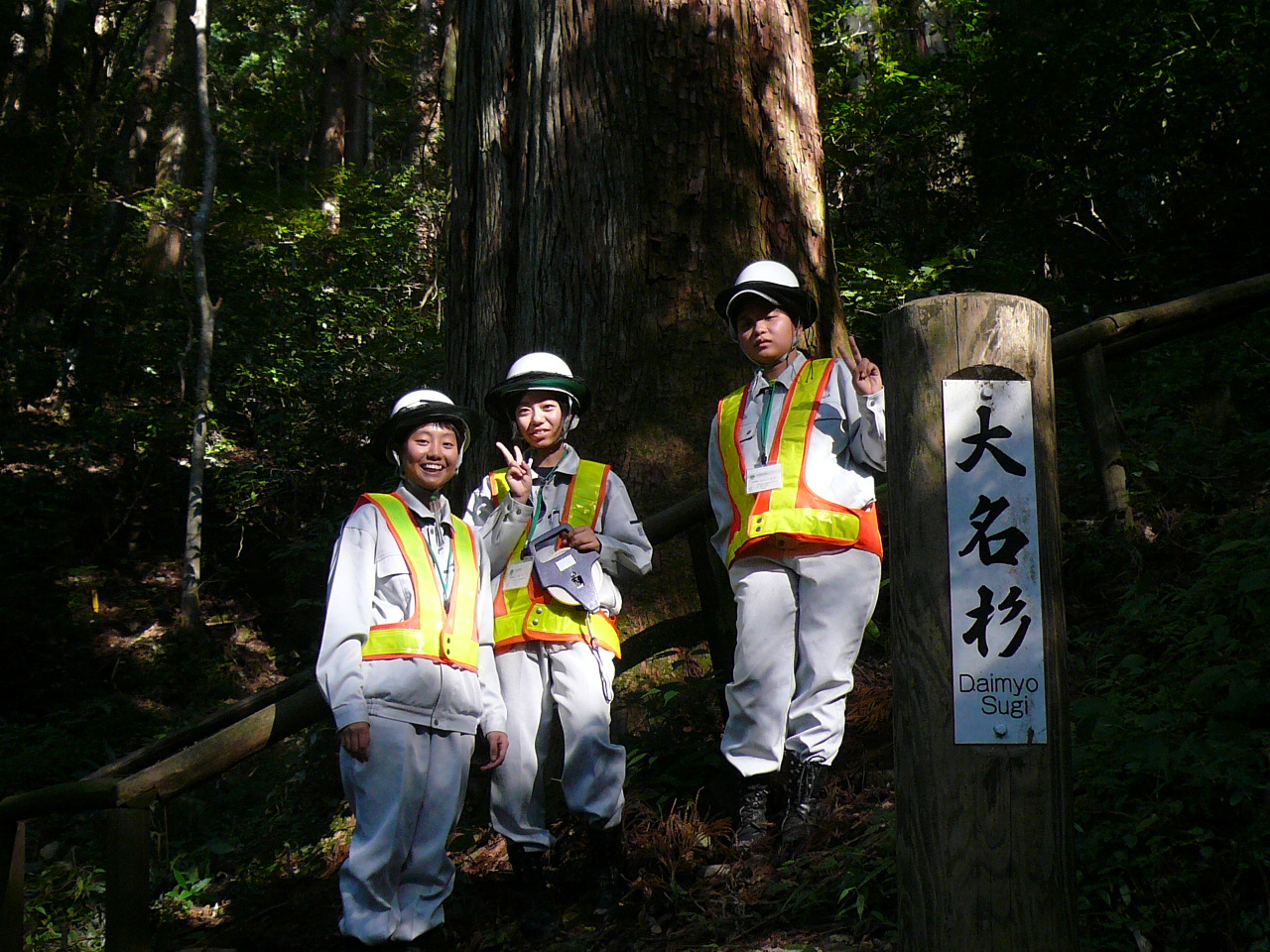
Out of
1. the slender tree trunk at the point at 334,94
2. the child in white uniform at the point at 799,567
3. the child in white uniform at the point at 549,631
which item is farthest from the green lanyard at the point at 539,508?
the slender tree trunk at the point at 334,94

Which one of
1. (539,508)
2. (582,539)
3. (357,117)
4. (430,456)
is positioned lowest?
A: (582,539)

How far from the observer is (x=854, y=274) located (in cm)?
827

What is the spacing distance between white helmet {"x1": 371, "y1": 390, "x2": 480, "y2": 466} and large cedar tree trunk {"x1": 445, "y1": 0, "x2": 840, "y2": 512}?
1.01 metres

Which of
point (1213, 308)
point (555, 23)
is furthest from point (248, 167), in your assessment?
point (1213, 308)

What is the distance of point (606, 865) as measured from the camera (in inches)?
147

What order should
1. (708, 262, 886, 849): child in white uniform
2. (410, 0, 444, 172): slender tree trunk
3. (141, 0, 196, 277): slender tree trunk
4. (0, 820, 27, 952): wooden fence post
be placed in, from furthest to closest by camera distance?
(410, 0, 444, 172): slender tree trunk
(141, 0, 196, 277): slender tree trunk
(0, 820, 27, 952): wooden fence post
(708, 262, 886, 849): child in white uniform

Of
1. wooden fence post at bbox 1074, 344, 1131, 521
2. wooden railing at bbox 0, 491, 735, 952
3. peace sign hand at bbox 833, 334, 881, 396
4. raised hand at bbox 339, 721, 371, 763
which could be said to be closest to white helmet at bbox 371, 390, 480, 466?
wooden railing at bbox 0, 491, 735, 952

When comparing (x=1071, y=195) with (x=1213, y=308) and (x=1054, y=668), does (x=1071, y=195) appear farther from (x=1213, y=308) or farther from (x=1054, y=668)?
(x=1054, y=668)

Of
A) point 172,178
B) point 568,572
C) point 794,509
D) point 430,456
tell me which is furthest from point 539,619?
point 172,178

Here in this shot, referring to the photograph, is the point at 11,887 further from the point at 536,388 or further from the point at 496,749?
the point at 536,388

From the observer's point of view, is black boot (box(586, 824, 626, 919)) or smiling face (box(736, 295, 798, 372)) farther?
smiling face (box(736, 295, 798, 372))

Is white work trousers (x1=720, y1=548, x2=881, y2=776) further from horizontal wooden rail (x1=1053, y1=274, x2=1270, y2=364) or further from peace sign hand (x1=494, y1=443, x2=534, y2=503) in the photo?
horizontal wooden rail (x1=1053, y1=274, x2=1270, y2=364)

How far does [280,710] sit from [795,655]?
65.6 inches

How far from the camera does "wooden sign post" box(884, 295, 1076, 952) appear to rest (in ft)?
7.01
